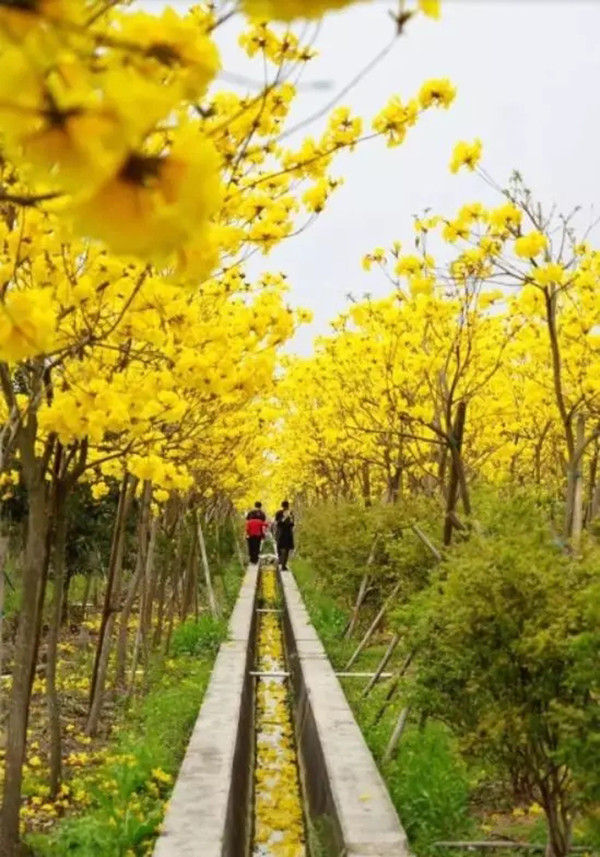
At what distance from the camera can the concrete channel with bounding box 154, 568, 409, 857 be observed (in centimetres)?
568

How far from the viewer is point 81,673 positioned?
13445 mm

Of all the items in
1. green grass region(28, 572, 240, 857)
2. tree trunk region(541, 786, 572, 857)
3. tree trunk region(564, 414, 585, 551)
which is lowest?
green grass region(28, 572, 240, 857)

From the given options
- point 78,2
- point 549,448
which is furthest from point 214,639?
point 78,2

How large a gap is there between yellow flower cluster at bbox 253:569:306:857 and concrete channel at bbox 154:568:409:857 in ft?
0.18

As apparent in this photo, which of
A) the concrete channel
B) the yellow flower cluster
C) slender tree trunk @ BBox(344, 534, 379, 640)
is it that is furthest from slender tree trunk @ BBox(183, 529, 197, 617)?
the concrete channel

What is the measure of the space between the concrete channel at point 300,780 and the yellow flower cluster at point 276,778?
56 mm

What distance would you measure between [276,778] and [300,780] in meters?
0.23

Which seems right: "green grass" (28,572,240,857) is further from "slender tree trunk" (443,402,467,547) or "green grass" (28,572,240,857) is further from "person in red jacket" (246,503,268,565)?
"person in red jacket" (246,503,268,565)

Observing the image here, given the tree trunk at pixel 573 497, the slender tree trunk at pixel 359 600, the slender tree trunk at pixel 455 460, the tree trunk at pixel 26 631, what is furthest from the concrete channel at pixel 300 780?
the tree trunk at pixel 573 497

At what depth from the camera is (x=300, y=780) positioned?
928 centimetres

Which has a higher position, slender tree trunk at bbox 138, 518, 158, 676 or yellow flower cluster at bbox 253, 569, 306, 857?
slender tree trunk at bbox 138, 518, 158, 676

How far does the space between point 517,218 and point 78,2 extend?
17.9ft

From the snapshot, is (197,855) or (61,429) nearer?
(61,429)

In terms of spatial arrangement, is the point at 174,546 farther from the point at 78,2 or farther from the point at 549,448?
the point at 78,2
